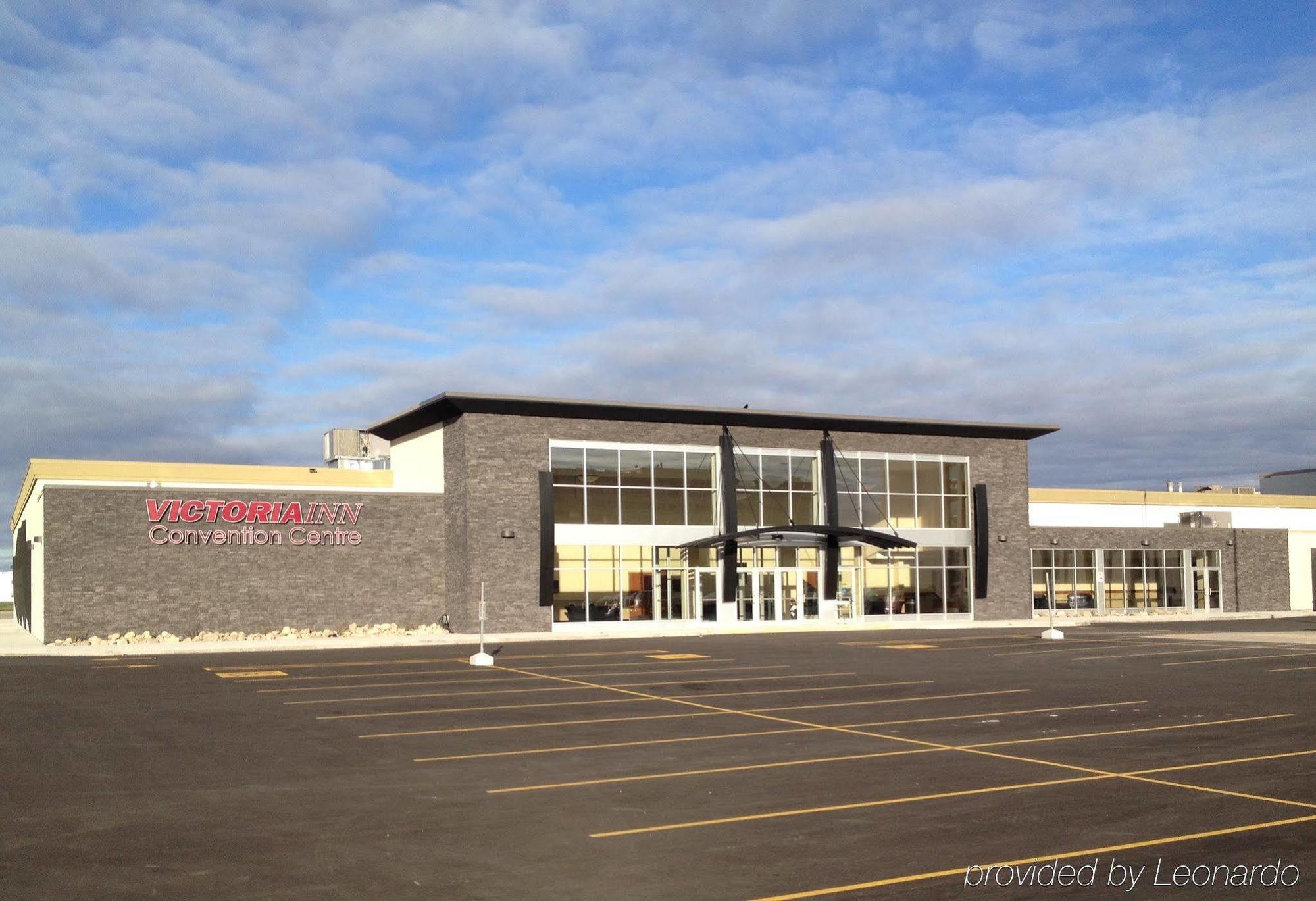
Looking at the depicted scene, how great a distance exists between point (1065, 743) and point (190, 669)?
18939 mm

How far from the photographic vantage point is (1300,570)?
2264 inches

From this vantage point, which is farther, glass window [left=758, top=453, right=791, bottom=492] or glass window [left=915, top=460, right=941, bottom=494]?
glass window [left=915, top=460, right=941, bottom=494]

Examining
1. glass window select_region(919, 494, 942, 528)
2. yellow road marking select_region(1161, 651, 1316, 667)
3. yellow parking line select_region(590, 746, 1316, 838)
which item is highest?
glass window select_region(919, 494, 942, 528)

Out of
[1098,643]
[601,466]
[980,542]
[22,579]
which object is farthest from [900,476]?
[22,579]

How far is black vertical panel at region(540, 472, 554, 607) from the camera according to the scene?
38.9 meters

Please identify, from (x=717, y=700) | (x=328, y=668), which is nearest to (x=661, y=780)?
(x=717, y=700)

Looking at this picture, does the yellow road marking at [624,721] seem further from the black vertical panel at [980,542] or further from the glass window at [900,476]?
the black vertical panel at [980,542]

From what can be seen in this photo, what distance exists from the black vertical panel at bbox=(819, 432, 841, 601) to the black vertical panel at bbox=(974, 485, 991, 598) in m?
6.30

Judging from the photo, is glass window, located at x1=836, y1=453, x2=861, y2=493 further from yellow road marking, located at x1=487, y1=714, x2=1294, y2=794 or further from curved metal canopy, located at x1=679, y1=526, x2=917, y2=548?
yellow road marking, located at x1=487, y1=714, x2=1294, y2=794

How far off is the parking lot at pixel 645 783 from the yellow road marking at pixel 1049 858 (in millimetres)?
28

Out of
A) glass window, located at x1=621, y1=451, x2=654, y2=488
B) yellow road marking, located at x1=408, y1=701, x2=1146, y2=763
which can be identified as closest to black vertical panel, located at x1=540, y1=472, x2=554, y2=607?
glass window, located at x1=621, y1=451, x2=654, y2=488

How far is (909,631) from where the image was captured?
40.5 metres

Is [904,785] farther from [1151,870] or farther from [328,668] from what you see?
[328,668]

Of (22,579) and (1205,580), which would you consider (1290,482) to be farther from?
(22,579)
